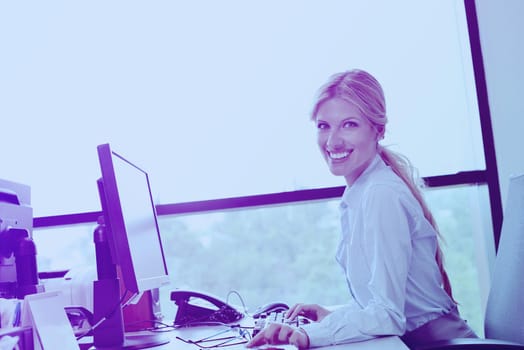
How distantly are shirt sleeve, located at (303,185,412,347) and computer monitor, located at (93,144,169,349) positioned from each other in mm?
466

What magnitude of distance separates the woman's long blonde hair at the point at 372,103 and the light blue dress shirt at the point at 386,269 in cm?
10

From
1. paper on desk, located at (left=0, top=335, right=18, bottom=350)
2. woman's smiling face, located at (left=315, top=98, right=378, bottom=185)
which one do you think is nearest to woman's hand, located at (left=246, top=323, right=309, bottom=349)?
paper on desk, located at (left=0, top=335, right=18, bottom=350)

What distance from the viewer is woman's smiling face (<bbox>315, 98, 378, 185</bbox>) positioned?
1.75m

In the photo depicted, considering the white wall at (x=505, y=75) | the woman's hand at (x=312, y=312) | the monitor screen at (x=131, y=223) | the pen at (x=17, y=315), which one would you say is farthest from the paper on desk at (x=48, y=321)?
the white wall at (x=505, y=75)

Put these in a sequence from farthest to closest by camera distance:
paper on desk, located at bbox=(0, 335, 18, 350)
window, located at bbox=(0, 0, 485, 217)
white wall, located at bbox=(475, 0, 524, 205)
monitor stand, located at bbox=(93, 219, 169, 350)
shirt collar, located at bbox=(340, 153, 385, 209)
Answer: window, located at bbox=(0, 0, 485, 217), white wall, located at bbox=(475, 0, 524, 205), shirt collar, located at bbox=(340, 153, 385, 209), monitor stand, located at bbox=(93, 219, 169, 350), paper on desk, located at bbox=(0, 335, 18, 350)

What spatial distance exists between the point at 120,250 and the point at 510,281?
3.22ft

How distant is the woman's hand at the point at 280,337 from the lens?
4.26 ft

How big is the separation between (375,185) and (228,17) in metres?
1.72

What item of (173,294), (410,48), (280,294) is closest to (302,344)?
(173,294)

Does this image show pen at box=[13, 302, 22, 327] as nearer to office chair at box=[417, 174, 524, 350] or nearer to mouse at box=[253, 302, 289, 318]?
office chair at box=[417, 174, 524, 350]

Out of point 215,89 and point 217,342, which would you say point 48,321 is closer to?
point 217,342

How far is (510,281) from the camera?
4.82ft

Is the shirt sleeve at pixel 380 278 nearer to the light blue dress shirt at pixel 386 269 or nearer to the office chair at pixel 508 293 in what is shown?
the light blue dress shirt at pixel 386 269

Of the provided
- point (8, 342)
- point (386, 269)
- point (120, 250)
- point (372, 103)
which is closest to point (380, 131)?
point (372, 103)
